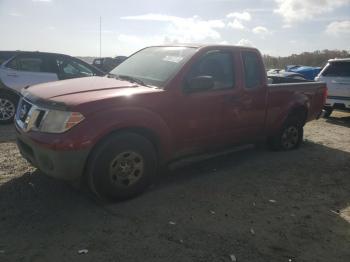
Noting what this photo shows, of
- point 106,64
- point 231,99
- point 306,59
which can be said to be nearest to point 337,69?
point 231,99

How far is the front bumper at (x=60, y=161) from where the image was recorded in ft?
12.5

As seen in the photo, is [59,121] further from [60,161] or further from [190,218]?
[190,218]

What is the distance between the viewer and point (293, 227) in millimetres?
4027

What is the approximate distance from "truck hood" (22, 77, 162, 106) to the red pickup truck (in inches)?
0.4

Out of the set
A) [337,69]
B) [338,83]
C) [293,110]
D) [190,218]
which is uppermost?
[337,69]

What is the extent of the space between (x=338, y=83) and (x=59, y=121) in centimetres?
904

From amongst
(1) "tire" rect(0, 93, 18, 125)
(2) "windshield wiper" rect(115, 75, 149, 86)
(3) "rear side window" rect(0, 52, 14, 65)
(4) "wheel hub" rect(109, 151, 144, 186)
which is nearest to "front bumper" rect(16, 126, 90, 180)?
(4) "wheel hub" rect(109, 151, 144, 186)

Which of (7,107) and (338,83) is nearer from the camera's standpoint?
(7,107)

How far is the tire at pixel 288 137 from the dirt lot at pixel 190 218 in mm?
936

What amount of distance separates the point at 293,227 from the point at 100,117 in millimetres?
2341

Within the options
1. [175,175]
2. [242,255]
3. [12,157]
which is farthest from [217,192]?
[12,157]

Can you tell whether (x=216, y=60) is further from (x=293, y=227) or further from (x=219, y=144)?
(x=293, y=227)

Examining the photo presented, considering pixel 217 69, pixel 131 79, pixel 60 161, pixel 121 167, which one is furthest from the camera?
pixel 217 69

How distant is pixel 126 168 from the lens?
14.1ft
